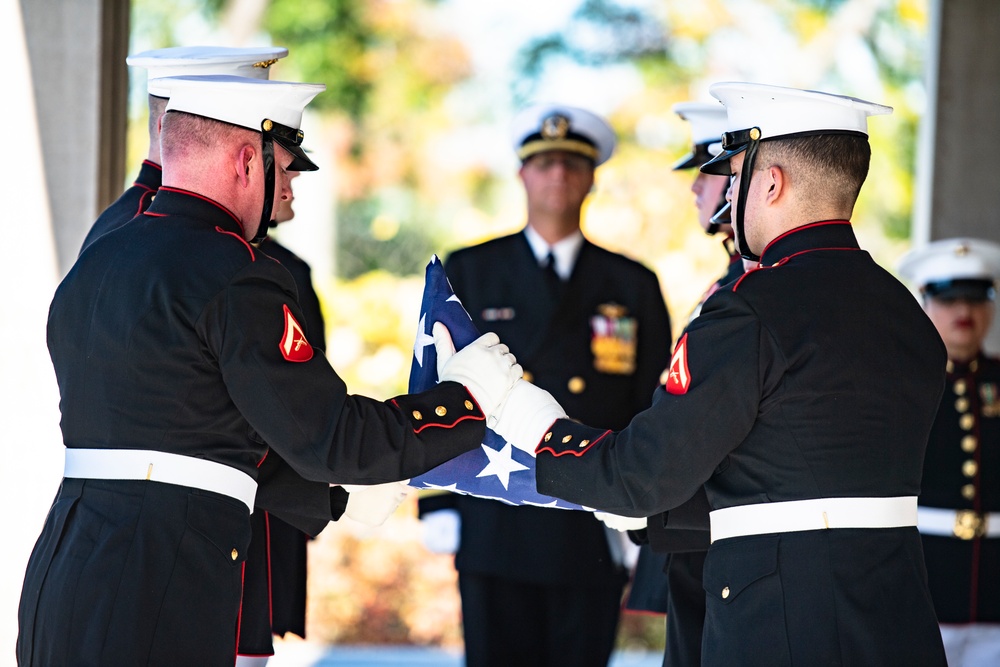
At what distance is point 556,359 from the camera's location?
4.18 metres

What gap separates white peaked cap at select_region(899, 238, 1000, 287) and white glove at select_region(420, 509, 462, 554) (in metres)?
1.96

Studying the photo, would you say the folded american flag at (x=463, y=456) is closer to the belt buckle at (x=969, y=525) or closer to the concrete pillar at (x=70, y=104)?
the concrete pillar at (x=70, y=104)

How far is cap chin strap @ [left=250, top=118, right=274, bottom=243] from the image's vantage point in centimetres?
265

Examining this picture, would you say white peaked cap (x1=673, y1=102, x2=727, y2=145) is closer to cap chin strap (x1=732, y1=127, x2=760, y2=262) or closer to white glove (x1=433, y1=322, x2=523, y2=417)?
cap chin strap (x1=732, y1=127, x2=760, y2=262)

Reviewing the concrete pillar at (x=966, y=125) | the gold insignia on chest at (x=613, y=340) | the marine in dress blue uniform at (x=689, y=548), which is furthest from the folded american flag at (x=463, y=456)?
the concrete pillar at (x=966, y=125)

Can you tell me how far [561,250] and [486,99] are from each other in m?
8.03

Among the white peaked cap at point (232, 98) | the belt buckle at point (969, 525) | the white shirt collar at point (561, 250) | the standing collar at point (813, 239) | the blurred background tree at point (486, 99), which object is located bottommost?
the belt buckle at point (969, 525)

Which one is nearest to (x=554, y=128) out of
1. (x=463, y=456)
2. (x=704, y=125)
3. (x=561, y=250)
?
(x=561, y=250)

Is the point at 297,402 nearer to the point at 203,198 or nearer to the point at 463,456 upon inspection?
the point at 203,198

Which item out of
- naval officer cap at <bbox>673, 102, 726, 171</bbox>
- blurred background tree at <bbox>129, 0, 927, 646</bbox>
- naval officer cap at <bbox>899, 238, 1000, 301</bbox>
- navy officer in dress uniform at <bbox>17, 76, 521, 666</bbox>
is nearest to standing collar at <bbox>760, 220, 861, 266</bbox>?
navy officer in dress uniform at <bbox>17, 76, 521, 666</bbox>

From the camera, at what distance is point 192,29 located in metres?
11.7

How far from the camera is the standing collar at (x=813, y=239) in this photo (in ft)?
8.43

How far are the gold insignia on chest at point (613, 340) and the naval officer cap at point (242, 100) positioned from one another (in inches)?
70.9

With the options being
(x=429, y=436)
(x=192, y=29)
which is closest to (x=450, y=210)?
(x=192, y=29)
